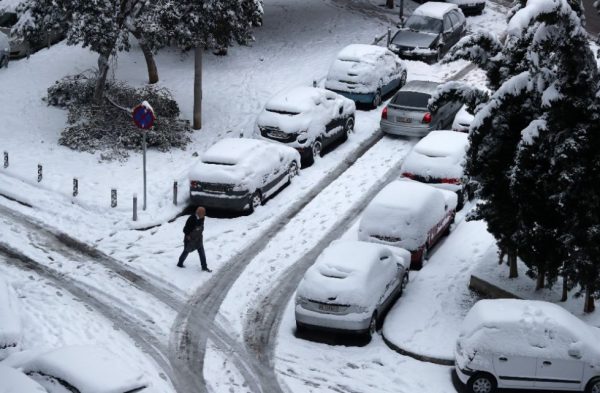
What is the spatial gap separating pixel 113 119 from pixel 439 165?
10.2 metres

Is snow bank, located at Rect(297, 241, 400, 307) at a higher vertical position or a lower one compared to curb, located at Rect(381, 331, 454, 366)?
higher

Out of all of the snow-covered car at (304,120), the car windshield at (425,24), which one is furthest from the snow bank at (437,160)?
the car windshield at (425,24)

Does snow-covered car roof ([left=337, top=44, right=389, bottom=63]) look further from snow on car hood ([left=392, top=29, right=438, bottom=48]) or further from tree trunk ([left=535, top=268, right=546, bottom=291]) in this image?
tree trunk ([left=535, top=268, right=546, bottom=291])

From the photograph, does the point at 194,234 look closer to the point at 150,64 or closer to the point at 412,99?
the point at 412,99

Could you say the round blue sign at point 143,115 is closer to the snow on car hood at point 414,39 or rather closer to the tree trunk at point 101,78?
the tree trunk at point 101,78

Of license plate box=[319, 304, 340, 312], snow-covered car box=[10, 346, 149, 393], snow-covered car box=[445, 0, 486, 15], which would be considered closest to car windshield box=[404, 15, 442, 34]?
snow-covered car box=[445, 0, 486, 15]

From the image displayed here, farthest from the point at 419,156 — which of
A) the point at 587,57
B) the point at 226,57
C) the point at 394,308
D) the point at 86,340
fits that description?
the point at 226,57

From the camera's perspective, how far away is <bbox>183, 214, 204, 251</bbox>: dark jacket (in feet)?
69.8

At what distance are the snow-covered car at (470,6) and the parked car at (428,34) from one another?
15.4 ft

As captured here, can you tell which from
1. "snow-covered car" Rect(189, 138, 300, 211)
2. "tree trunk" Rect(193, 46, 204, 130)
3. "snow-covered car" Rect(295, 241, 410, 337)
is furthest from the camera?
"tree trunk" Rect(193, 46, 204, 130)

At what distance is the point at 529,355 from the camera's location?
55.6ft

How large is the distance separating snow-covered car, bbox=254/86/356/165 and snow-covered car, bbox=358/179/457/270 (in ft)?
17.3

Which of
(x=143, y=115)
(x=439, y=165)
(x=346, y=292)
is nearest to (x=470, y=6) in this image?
(x=439, y=165)

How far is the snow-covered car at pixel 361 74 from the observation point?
104 feet
